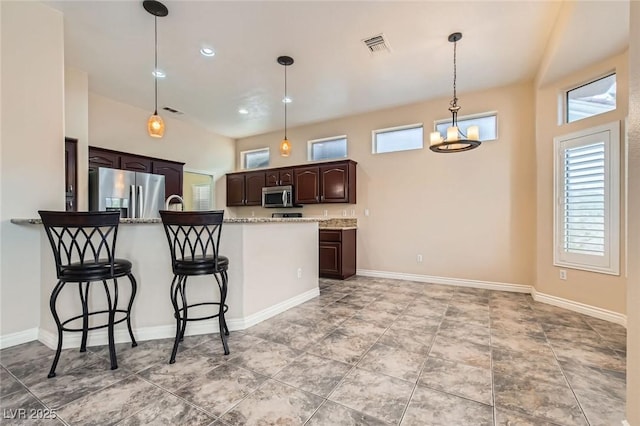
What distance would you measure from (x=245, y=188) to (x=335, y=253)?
2.84 m

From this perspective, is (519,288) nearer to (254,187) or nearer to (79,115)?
(254,187)

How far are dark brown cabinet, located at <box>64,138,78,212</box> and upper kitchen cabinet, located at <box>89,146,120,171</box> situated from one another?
38 cm

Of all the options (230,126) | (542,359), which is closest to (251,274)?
(542,359)

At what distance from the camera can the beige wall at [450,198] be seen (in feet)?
13.8

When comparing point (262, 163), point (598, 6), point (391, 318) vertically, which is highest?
point (598, 6)

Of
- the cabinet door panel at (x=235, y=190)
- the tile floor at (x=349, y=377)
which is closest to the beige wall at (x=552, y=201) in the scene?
the tile floor at (x=349, y=377)

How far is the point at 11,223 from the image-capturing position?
248 centimetres

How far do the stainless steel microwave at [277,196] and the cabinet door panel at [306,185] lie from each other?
0.50ft

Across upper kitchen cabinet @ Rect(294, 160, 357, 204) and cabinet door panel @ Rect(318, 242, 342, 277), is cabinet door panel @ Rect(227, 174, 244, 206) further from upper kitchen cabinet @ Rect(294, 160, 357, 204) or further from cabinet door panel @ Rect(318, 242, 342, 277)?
cabinet door panel @ Rect(318, 242, 342, 277)

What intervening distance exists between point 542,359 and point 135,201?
17.4ft

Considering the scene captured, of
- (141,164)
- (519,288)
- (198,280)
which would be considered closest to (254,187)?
(141,164)

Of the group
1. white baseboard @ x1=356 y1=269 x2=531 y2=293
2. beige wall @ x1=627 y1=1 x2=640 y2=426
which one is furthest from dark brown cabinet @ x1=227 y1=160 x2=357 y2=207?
beige wall @ x1=627 y1=1 x2=640 y2=426

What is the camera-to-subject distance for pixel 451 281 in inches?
183

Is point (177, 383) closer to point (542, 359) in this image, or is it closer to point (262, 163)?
point (542, 359)
